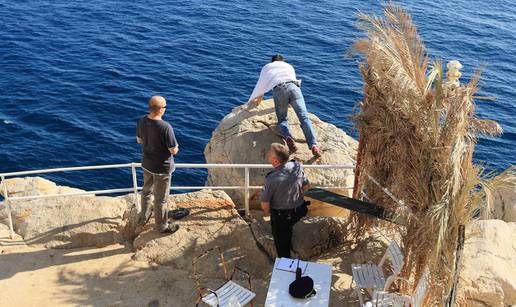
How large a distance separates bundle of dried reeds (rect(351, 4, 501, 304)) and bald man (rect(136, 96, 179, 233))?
3.09 metres

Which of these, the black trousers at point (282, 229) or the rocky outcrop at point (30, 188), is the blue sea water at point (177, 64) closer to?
the rocky outcrop at point (30, 188)

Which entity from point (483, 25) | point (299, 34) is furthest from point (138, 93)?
point (483, 25)

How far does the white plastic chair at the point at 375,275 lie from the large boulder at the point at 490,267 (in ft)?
3.31

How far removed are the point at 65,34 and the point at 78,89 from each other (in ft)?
24.6

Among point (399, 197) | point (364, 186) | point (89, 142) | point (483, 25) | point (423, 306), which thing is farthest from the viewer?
point (483, 25)

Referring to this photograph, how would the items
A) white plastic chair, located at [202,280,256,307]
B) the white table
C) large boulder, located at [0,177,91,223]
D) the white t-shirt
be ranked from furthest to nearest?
large boulder, located at [0,177,91,223] < the white t-shirt < white plastic chair, located at [202,280,256,307] < the white table

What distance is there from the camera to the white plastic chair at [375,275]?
24.5 feet

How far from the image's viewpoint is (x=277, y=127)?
442 inches

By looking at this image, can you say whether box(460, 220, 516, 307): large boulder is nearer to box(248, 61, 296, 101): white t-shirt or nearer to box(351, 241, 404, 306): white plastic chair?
box(351, 241, 404, 306): white plastic chair

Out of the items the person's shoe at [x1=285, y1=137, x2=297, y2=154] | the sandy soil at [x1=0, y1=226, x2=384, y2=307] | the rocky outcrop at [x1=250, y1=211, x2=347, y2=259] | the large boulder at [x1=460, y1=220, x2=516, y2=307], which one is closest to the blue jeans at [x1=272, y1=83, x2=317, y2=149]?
the person's shoe at [x1=285, y1=137, x2=297, y2=154]

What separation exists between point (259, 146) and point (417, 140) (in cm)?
445

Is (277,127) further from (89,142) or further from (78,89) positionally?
(78,89)

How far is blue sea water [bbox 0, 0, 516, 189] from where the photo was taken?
2170 cm

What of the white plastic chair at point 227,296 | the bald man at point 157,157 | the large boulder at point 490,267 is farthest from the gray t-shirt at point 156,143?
the large boulder at point 490,267
